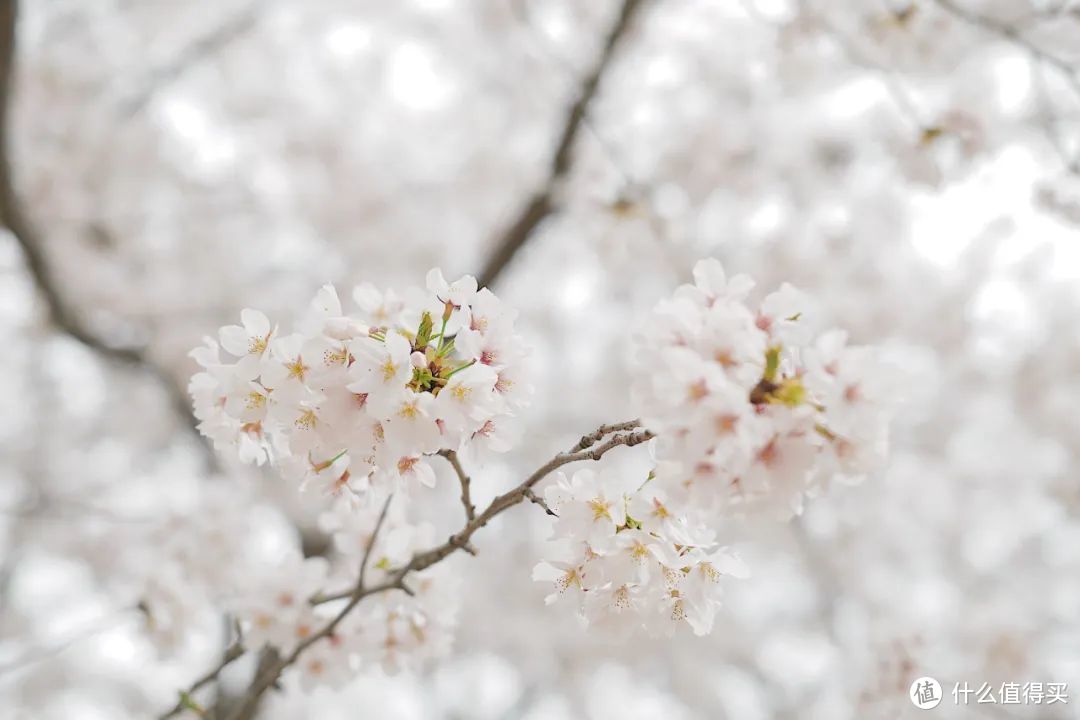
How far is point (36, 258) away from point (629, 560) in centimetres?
371

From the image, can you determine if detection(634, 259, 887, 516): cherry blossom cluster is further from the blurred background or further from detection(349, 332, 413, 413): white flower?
the blurred background

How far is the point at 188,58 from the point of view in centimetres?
541

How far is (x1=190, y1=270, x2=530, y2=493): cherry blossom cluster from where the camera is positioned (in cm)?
107

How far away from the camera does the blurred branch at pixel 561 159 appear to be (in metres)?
3.56

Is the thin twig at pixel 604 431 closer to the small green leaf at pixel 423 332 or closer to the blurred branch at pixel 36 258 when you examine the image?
the small green leaf at pixel 423 332

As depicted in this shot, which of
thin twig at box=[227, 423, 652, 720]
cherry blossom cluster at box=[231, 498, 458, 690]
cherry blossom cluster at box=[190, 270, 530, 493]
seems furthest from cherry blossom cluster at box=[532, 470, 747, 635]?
cherry blossom cluster at box=[231, 498, 458, 690]

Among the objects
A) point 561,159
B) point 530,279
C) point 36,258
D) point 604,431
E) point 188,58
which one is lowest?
point 530,279

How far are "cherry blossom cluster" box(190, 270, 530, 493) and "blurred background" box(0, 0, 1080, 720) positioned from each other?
7.66 ft

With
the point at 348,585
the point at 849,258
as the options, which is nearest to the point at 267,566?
the point at 348,585

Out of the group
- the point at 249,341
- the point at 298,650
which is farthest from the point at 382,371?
the point at 298,650

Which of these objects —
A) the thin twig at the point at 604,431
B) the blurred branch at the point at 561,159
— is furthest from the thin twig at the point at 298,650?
the blurred branch at the point at 561,159

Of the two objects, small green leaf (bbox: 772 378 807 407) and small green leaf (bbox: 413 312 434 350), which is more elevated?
small green leaf (bbox: 772 378 807 407)

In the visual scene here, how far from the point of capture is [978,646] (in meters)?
3.81

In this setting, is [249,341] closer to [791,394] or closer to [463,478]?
[463,478]
